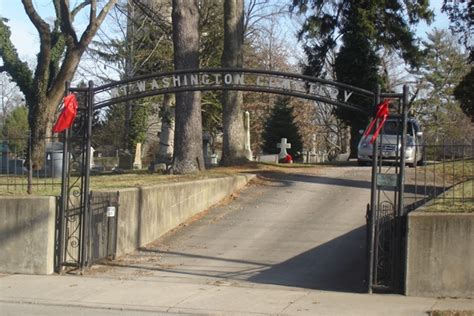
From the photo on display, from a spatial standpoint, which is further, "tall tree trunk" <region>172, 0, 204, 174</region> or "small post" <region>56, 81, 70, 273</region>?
"tall tree trunk" <region>172, 0, 204, 174</region>

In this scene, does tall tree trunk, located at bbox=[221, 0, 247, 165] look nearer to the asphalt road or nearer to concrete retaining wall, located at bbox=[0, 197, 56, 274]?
the asphalt road

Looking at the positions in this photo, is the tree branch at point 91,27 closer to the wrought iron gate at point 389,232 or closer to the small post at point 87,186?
the small post at point 87,186

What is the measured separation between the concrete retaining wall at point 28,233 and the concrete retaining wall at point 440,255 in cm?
590

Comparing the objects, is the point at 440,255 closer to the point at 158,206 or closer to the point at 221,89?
the point at 221,89

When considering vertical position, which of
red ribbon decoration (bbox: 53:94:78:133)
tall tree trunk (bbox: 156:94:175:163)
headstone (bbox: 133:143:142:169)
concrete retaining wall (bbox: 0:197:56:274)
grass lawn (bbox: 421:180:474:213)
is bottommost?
concrete retaining wall (bbox: 0:197:56:274)

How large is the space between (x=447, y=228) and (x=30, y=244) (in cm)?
677

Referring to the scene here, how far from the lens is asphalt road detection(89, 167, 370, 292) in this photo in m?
11.4

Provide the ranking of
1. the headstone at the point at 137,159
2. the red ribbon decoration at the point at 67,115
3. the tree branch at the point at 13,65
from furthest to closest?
the headstone at the point at 137,159 < the tree branch at the point at 13,65 < the red ribbon decoration at the point at 67,115

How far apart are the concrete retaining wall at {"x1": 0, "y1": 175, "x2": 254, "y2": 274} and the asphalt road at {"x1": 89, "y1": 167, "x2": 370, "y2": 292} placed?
32 centimetres

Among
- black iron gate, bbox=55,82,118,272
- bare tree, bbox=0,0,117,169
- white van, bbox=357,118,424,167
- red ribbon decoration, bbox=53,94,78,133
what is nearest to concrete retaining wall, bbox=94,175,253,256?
black iron gate, bbox=55,82,118,272

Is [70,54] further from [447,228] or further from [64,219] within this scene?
[447,228]

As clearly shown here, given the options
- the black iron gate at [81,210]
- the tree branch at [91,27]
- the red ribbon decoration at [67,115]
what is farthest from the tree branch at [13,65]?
the red ribbon decoration at [67,115]

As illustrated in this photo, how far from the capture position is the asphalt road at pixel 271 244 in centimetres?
1141

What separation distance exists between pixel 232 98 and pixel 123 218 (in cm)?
1309
